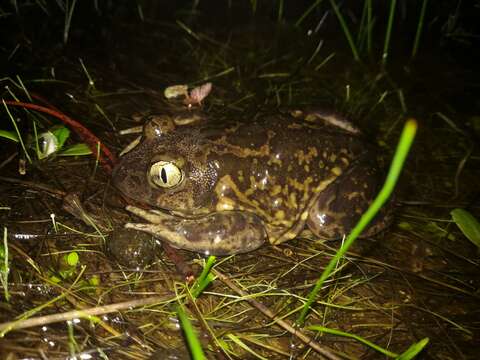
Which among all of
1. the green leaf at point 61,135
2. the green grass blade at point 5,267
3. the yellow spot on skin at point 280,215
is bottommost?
the yellow spot on skin at point 280,215

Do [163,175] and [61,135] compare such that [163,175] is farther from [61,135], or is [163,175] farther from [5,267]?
[5,267]

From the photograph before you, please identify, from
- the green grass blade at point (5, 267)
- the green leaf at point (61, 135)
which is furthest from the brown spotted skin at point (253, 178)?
the green grass blade at point (5, 267)

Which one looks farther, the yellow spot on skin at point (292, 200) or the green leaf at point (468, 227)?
the yellow spot on skin at point (292, 200)

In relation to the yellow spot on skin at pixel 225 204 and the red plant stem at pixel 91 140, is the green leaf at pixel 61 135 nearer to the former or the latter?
the red plant stem at pixel 91 140

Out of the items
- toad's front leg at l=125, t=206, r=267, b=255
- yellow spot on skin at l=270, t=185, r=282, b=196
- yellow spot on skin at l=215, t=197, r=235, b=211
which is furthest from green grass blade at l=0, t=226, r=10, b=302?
yellow spot on skin at l=270, t=185, r=282, b=196

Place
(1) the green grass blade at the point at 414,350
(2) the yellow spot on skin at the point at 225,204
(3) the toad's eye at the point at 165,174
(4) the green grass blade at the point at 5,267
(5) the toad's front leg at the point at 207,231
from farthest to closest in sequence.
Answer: (2) the yellow spot on skin at the point at 225,204
(3) the toad's eye at the point at 165,174
(5) the toad's front leg at the point at 207,231
(4) the green grass blade at the point at 5,267
(1) the green grass blade at the point at 414,350

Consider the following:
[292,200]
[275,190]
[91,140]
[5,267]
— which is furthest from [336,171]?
[5,267]
